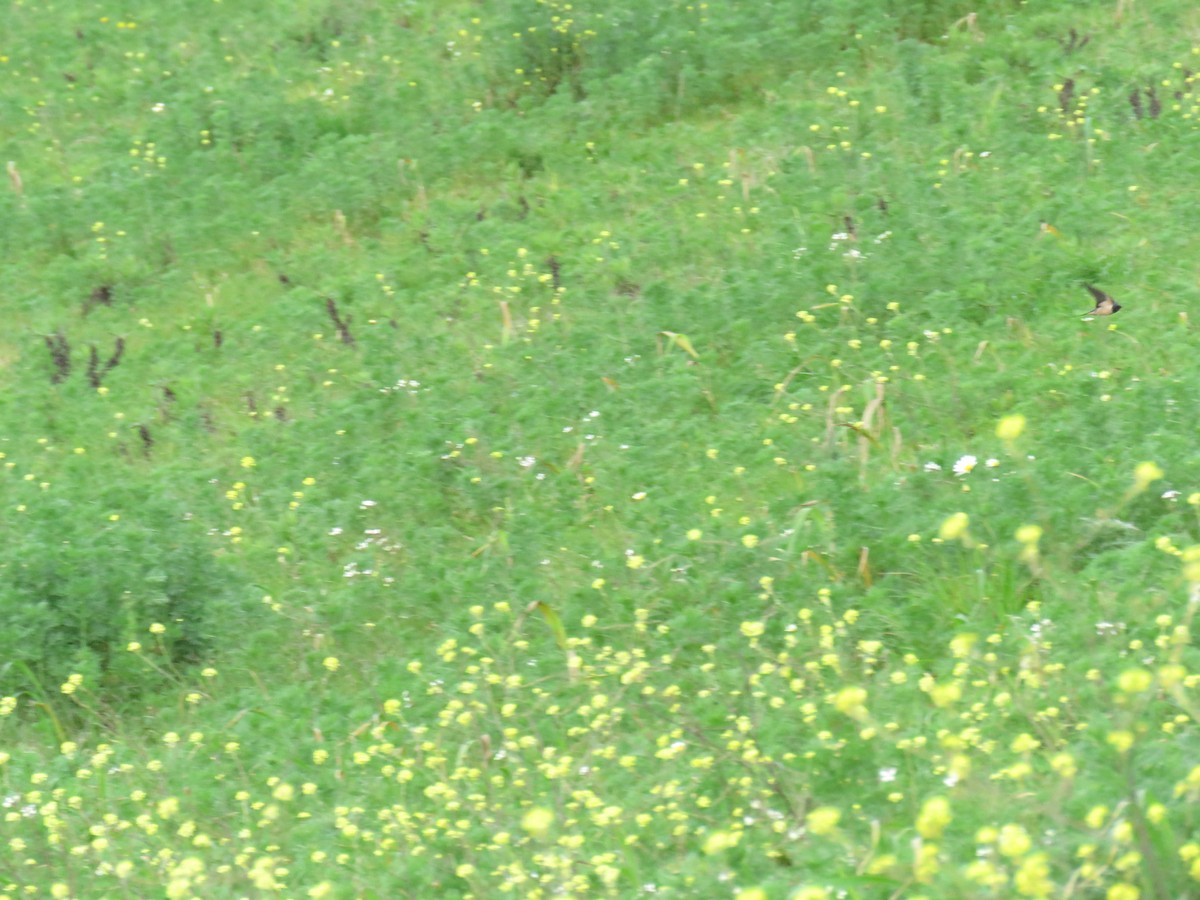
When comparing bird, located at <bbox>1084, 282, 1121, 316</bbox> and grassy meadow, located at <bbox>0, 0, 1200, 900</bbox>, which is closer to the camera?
grassy meadow, located at <bbox>0, 0, 1200, 900</bbox>

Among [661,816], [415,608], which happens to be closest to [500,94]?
[415,608]

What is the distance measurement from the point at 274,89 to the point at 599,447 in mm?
5200

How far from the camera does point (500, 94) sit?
9.98m

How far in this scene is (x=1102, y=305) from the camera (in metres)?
6.42

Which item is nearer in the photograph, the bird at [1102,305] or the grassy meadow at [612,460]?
the grassy meadow at [612,460]

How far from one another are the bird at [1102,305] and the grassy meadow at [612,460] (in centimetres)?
11

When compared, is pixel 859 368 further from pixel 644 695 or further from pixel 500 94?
pixel 500 94

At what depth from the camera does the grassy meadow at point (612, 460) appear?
4137mm

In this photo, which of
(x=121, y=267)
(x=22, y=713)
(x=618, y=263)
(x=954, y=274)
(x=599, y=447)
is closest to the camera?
(x=22, y=713)

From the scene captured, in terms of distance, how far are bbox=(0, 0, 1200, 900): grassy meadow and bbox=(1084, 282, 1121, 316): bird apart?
0.11 meters

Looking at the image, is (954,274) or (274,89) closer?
(954,274)

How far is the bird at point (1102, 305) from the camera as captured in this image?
6.39 meters

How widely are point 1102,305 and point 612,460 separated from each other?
2199 mm

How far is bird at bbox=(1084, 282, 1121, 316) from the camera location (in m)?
6.39
